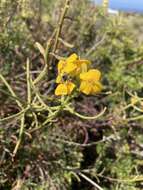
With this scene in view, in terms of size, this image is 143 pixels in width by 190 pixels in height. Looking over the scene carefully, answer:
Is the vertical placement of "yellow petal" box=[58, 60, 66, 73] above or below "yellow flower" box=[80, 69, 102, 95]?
above

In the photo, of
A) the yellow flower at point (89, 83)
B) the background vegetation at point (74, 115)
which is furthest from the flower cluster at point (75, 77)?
the background vegetation at point (74, 115)

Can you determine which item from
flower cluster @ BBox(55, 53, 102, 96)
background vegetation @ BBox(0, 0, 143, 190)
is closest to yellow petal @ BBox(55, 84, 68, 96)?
flower cluster @ BBox(55, 53, 102, 96)

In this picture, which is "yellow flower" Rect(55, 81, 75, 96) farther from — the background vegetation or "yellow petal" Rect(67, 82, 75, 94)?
the background vegetation

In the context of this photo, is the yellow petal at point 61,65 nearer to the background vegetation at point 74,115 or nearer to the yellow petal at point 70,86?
the yellow petal at point 70,86

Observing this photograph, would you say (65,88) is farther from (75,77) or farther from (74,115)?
(74,115)

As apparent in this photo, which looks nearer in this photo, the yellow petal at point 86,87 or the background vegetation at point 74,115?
the yellow petal at point 86,87

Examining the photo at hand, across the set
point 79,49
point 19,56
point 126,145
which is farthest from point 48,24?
point 126,145

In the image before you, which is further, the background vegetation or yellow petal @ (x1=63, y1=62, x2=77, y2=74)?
the background vegetation
